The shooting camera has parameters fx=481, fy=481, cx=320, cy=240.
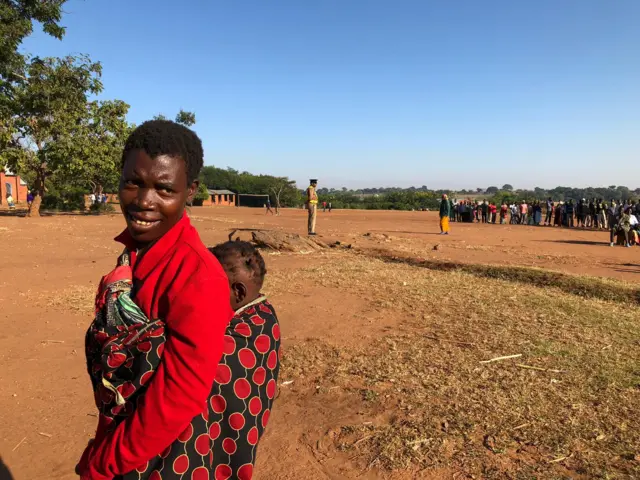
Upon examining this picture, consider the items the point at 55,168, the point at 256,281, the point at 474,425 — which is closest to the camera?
the point at 256,281

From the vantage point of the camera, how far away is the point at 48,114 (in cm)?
2267

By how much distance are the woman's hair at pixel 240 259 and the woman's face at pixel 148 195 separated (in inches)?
14.6

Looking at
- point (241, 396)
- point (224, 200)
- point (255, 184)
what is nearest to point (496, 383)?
point (241, 396)

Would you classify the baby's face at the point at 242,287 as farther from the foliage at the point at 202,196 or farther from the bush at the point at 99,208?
the foliage at the point at 202,196

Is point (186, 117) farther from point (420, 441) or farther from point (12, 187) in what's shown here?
point (420, 441)

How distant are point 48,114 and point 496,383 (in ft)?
80.0

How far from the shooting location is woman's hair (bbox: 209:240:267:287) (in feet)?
5.94

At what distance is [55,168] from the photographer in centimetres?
2270

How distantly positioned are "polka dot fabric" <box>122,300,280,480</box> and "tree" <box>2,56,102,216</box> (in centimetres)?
2365

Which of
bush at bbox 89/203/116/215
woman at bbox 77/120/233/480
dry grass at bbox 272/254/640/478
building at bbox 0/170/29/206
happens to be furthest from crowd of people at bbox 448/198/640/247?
building at bbox 0/170/29/206

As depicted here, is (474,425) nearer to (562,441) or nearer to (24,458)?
(562,441)

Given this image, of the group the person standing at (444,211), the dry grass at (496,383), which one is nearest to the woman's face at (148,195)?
the dry grass at (496,383)

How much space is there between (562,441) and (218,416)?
293cm

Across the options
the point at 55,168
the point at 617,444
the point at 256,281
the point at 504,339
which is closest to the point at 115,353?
the point at 256,281
